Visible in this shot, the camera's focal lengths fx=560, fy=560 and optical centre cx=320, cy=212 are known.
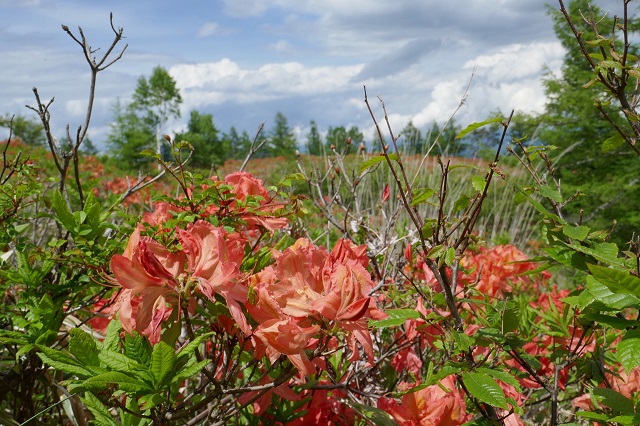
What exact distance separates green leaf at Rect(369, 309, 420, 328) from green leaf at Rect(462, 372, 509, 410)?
13 cm

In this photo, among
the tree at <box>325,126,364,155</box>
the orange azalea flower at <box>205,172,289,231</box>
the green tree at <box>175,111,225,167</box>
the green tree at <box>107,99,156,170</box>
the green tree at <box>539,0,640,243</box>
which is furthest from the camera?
the green tree at <box>175,111,225,167</box>

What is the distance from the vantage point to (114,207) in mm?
1357

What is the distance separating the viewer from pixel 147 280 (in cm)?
88

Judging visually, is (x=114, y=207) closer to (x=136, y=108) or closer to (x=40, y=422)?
(x=40, y=422)

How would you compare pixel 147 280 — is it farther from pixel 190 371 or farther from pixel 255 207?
pixel 255 207

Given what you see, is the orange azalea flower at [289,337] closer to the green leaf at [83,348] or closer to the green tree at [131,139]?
the green leaf at [83,348]

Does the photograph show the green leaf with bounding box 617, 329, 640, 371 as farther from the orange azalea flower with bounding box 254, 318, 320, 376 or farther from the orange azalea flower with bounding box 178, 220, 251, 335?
the orange azalea flower with bounding box 178, 220, 251, 335

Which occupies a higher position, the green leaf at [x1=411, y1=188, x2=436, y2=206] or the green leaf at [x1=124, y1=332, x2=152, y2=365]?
the green leaf at [x1=411, y1=188, x2=436, y2=206]

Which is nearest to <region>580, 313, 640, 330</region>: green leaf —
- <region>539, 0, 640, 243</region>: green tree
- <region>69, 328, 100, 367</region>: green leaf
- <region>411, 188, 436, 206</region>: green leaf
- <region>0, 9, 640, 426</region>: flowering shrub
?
<region>0, 9, 640, 426</region>: flowering shrub

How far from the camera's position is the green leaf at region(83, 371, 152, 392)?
2.50 feet

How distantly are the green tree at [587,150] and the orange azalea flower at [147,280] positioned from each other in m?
12.8

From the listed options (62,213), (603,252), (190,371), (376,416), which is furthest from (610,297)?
(62,213)

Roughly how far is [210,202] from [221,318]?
1.19 ft

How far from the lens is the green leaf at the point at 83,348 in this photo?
2.72 ft
